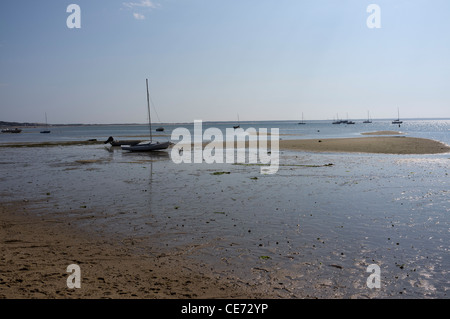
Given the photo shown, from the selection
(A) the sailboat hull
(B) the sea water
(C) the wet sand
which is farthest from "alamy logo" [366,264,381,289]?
(A) the sailboat hull

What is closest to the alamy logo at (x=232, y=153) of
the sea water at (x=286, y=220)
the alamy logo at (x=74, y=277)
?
the sea water at (x=286, y=220)

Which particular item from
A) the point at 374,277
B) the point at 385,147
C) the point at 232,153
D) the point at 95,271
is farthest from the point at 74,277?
the point at 385,147

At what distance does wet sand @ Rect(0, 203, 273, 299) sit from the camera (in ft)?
26.6

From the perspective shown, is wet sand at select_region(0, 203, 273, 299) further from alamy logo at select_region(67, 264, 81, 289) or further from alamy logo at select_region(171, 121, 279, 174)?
alamy logo at select_region(171, 121, 279, 174)

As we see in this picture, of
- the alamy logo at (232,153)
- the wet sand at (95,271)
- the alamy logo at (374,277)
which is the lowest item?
the alamy logo at (374,277)

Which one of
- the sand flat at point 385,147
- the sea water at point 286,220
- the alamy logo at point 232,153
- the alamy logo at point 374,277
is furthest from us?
the sand flat at point 385,147

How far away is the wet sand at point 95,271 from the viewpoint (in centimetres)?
812

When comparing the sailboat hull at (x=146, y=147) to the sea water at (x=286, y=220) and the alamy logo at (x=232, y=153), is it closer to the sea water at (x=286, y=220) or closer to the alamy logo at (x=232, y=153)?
the alamy logo at (x=232, y=153)

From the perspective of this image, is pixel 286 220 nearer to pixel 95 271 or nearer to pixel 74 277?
pixel 95 271

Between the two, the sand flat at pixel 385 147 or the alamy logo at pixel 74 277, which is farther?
the sand flat at pixel 385 147

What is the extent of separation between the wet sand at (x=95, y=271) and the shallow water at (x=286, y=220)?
596 mm

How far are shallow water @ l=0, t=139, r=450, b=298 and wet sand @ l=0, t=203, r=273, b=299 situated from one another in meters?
0.60
